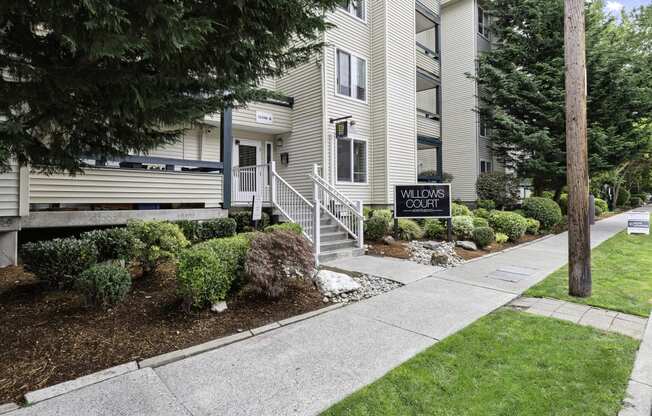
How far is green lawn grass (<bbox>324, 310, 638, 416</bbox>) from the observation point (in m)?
2.76

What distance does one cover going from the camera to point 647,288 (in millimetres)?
5930

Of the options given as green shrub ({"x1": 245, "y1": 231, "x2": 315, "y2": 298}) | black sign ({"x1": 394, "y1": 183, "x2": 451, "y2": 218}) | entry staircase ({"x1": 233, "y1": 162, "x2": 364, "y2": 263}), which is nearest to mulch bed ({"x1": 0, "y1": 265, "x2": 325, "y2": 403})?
green shrub ({"x1": 245, "y1": 231, "x2": 315, "y2": 298})

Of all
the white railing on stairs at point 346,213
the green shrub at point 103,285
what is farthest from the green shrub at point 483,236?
the green shrub at point 103,285

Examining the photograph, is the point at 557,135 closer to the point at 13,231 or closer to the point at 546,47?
the point at 546,47

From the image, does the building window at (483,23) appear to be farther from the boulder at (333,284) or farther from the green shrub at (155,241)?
the green shrub at (155,241)

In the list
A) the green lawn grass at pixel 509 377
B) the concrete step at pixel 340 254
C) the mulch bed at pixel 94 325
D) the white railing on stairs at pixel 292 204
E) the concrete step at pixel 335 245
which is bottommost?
the green lawn grass at pixel 509 377

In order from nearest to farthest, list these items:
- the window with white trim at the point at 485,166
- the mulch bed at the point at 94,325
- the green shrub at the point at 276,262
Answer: the mulch bed at the point at 94,325 < the green shrub at the point at 276,262 < the window with white trim at the point at 485,166

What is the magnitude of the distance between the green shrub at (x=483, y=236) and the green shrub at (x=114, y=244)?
8170 millimetres

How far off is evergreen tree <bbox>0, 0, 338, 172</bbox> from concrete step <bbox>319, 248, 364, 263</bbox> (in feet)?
15.8

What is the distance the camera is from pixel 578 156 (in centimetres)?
548

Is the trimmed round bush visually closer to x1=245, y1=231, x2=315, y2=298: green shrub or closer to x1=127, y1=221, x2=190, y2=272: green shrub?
x1=245, y1=231, x2=315, y2=298: green shrub

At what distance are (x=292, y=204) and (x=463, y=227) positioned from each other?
4.97 meters

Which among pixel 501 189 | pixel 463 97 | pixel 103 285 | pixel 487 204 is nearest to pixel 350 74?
pixel 487 204

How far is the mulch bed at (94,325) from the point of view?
130 inches
